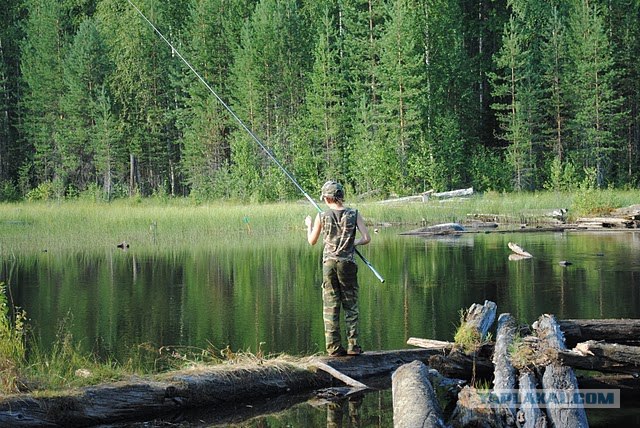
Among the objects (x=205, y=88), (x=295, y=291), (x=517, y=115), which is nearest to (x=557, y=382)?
(x=295, y=291)

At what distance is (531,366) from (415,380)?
1.14m

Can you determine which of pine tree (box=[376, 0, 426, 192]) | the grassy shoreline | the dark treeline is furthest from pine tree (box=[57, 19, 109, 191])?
pine tree (box=[376, 0, 426, 192])

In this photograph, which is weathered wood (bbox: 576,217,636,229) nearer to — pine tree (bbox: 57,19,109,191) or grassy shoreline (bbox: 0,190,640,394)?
grassy shoreline (bbox: 0,190,640,394)

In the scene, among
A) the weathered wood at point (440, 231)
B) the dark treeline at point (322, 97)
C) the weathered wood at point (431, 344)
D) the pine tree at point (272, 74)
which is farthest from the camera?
the pine tree at point (272, 74)

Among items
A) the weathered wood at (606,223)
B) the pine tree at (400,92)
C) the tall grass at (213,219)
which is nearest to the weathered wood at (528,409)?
the tall grass at (213,219)

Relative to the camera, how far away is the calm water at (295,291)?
42.2 ft

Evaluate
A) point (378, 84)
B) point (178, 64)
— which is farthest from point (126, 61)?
point (378, 84)

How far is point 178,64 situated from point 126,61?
3206mm

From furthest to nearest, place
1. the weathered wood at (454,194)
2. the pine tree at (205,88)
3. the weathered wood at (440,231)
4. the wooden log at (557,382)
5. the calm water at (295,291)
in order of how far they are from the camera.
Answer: the pine tree at (205,88)
the weathered wood at (454,194)
the weathered wood at (440,231)
the calm water at (295,291)
the wooden log at (557,382)

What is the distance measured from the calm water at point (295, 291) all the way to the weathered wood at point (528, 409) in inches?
52.6

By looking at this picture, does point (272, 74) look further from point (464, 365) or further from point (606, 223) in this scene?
point (464, 365)

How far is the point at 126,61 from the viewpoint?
54719 mm

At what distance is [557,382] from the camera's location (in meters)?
7.54

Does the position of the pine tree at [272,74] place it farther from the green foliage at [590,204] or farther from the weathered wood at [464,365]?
the weathered wood at [464,365]
